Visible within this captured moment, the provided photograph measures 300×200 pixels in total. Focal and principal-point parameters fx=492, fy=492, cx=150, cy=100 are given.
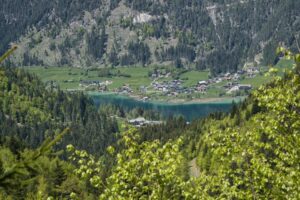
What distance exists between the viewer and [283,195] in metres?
20.1

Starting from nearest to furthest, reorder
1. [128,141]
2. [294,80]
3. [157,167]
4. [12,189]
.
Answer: [12,189], [294,80], [157,167], [128,141]

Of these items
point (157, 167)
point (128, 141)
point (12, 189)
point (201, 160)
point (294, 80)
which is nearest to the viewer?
point (12, 189)

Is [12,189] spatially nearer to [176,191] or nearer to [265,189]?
[176,191]

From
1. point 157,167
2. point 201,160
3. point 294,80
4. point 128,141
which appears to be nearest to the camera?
point 294,80

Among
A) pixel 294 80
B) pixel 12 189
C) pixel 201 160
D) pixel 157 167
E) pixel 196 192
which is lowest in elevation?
pixel 201 160

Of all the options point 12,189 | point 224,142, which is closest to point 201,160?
point 224,142

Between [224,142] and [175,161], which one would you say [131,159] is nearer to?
[175,161]

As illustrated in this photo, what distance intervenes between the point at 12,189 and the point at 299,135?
12.6m

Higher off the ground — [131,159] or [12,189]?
[12,189]

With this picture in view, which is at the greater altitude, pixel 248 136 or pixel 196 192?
pixel 248 136

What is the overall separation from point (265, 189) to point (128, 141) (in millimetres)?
6121

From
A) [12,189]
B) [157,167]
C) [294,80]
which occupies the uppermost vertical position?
[294,80]

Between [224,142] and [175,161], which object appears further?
[224,142]

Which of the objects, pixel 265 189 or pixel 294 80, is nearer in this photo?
pixel 294 80
